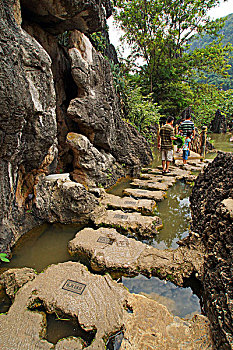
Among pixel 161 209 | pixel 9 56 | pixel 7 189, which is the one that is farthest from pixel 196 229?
pixel 9 56

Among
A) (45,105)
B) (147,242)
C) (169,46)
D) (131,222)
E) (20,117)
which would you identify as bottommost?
(147,242)

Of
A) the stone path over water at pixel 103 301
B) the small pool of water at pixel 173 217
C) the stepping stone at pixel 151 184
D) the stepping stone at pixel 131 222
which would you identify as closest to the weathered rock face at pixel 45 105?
the stepping stone at pixel 131 222

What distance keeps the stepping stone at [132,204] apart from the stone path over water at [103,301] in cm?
86

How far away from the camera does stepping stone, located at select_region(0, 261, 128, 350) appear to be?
1793mm

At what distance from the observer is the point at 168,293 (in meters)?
2.38

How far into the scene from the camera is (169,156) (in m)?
6.93

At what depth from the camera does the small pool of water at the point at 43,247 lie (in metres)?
2.94

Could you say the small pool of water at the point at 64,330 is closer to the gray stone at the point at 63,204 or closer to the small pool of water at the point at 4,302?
the small pool of water at the point at 4,302

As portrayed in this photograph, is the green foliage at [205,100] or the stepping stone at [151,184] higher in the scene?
the green foliage at [205,100]

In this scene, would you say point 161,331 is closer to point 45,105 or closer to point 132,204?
point 132,204

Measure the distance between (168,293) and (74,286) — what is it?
3.62ft

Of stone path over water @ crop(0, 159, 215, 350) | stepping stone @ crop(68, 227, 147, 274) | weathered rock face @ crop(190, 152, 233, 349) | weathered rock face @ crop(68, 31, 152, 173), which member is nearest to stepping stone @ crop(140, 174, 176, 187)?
weathered rock face @ crop(68, 31, 152, 173)

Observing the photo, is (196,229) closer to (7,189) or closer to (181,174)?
(7,189)

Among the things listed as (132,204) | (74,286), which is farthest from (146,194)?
(74,286)
